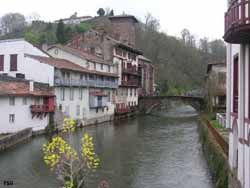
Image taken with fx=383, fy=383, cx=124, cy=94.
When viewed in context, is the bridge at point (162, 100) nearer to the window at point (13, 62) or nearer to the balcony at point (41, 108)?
the window at point (13, 62)

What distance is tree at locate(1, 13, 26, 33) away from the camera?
112 m

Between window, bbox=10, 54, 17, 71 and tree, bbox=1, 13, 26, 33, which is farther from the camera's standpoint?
tree, bbox=1, 13, 26, 33

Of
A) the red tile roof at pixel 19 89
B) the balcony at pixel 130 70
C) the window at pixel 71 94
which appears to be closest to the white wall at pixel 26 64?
the red tile roof at pixel 19 89

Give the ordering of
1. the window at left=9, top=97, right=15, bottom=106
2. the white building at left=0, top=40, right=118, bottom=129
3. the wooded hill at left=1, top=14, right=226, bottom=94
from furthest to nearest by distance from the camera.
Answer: the wooded hill at left=1, top=14, right=226, bottom=94
the white building at left=0, top=40, right=118, bottom=129
the window at left=9, top=97, right=15, bottom=106

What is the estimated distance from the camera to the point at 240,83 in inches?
508

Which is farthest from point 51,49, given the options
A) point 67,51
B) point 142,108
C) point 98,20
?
point 98,20

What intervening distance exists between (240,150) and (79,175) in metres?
5.73

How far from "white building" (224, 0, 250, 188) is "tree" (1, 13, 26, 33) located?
328 feet

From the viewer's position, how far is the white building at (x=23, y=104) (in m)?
33.2

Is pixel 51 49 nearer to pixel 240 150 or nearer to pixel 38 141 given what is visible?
pixel 38 141

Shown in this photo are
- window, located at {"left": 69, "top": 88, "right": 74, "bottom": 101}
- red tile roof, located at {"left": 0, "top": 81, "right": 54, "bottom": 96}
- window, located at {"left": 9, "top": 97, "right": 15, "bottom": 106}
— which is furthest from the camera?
window, located at {"left": 69, "top": 88, "right": 74, "bottom": 101}

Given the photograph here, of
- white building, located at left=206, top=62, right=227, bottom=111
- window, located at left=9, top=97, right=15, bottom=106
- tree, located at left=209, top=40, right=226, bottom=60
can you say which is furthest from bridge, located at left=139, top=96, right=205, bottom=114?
window, located at left=9, top=97, right=15, bottom=106

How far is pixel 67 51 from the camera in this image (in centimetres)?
5056

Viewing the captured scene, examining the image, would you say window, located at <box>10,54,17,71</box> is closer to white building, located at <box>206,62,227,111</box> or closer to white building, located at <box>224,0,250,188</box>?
white building, located at <box>206,62,227,111</box>
